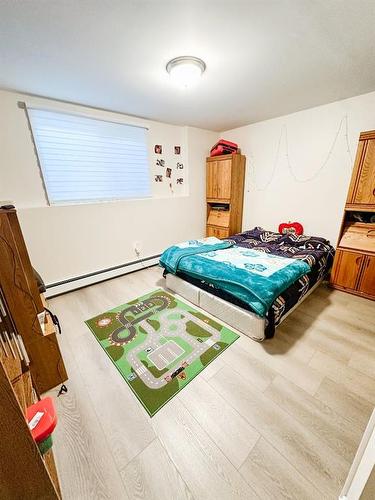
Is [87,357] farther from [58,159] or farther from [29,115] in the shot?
[29,115]

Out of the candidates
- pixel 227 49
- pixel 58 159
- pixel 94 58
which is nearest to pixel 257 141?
pixel 227 49

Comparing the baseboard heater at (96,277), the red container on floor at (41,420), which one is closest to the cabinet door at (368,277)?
the baseboard heater at (96,277)

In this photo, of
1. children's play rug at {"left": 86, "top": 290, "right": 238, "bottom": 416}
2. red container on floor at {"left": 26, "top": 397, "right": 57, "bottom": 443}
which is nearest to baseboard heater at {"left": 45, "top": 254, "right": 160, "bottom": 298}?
children's play rug at {"left": 86, "top": 290, "right": 238, "bottom": 416}

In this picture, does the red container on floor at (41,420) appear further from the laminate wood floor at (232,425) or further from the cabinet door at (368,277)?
the cabinet door at (368,277)

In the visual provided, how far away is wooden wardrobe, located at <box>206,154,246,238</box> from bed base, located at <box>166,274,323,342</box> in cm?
182

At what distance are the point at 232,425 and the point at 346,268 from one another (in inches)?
89.8

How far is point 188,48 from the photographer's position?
1.55 m

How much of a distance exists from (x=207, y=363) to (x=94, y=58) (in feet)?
8.44

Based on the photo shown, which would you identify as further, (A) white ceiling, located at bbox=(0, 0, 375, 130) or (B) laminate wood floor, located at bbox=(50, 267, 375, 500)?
(A) white ceiling, located at bbox=(0, 0, 375, 130)

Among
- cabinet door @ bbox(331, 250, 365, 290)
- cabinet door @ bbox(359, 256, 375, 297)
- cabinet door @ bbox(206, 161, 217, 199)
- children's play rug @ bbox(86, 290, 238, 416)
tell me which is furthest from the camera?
cabinet door @ bbox(206, 161, 217, 199)

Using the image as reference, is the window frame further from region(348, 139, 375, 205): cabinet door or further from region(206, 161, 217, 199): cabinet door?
region(348, 139, 375, 205): cabinet door

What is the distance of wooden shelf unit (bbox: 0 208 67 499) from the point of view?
0.57m

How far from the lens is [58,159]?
2.50 m

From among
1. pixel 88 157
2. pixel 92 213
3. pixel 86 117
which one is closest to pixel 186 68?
pixel 86 117
